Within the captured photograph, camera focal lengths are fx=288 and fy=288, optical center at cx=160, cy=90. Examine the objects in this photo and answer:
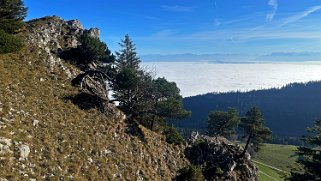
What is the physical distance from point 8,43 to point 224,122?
58.6 meters

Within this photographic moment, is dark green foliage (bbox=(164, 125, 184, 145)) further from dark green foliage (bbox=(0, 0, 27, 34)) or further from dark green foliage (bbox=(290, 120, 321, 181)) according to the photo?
dark green foliage (bbox=(0, 0, 27, 34))

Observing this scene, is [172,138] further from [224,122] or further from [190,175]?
[224,122]

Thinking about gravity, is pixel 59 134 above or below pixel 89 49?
below

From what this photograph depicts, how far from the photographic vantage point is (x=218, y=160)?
5219cm

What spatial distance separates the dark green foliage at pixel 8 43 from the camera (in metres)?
37.4

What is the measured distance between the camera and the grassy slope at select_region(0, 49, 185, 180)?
83.4ft

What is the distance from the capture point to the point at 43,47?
4516 centimetres

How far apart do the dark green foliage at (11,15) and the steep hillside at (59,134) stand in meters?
2.27

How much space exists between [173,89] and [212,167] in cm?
2369

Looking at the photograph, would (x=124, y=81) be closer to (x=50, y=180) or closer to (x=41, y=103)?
(x=41, y=103)

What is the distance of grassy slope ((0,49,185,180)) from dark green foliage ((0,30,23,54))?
914 mm

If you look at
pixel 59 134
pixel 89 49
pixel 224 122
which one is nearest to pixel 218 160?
pixel 224 122

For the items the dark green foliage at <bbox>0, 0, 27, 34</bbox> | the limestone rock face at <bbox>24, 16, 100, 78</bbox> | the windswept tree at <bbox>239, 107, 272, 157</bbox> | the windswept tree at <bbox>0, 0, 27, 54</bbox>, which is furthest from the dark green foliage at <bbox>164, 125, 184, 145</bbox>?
the dark green foliage at <bbox>0, 0, 27, 34</bbox>

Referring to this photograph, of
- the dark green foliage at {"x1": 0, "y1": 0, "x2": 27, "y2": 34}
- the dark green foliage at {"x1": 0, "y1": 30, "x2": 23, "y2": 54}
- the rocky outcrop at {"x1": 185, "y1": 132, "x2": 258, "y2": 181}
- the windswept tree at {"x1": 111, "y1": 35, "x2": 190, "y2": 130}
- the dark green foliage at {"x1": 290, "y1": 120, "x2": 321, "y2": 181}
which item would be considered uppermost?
the dark green foliage at {"x1": 0, "y1": 0, "x2": 27, "y2": 34}
